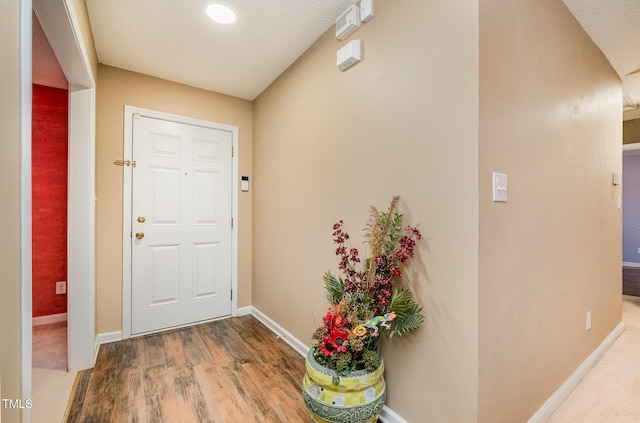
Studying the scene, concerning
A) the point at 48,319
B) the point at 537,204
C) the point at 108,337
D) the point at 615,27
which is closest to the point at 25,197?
the point at 537,204

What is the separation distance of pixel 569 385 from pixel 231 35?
3272 mm

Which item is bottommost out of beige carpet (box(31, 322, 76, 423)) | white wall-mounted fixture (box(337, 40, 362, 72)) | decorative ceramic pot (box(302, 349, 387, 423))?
beige carpet (box(31, 322, 76, 423))

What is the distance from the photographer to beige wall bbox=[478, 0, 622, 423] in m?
1.26

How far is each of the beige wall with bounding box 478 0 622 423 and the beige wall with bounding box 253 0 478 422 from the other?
0.07 m

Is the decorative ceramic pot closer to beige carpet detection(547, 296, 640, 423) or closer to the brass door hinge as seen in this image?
beige carpet detection(547, 296, 640, 423)

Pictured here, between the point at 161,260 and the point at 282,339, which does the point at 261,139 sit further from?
the point at 282,339

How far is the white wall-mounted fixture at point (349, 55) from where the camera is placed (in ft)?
5.79

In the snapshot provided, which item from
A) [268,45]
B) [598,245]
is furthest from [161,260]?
[598,245]

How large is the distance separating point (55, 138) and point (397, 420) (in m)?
3.74

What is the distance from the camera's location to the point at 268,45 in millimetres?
2256

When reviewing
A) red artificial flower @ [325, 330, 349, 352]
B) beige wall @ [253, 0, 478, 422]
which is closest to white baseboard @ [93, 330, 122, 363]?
beige wall @ [253, 0, 478, 422]

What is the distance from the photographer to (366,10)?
1.70m

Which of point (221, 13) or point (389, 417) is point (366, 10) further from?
point (389, 417)

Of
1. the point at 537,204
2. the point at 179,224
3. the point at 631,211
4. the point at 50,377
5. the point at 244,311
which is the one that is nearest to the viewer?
the point at 537,204
